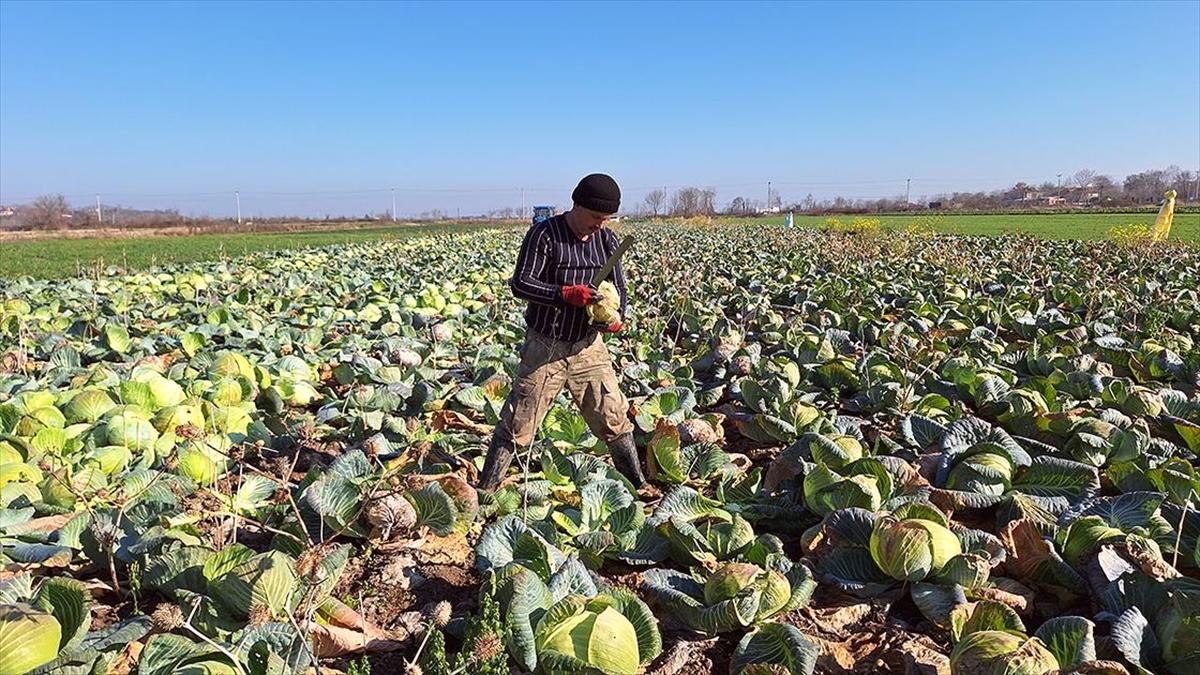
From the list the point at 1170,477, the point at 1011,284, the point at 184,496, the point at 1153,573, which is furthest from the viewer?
the point at 1011,284

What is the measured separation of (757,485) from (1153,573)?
1.72m

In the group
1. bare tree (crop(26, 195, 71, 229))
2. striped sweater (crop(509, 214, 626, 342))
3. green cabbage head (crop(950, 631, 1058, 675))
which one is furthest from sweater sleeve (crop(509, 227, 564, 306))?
bare tree (crop(26, 195, 71, 229))

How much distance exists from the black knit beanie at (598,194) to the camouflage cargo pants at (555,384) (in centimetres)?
74

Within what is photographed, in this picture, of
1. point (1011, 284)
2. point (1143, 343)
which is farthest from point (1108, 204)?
point (1143, 343)

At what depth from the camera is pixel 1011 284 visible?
1159 cm

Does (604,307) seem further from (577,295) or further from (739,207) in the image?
(739,207)

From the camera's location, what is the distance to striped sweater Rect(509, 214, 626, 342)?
3.89 m

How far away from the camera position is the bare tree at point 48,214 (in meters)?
62.8

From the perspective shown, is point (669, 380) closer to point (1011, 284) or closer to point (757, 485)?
point (757, 485)

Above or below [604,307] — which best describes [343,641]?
below

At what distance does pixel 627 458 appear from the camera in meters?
4.29

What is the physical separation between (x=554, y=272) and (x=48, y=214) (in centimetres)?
→ 7736

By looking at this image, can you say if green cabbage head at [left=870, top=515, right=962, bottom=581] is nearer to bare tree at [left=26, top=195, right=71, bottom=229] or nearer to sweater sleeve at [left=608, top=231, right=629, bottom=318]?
sweater sleeve at [left=608, top=231, right=629, bottom=318]

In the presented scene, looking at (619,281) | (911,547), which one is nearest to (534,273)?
(619,281)
